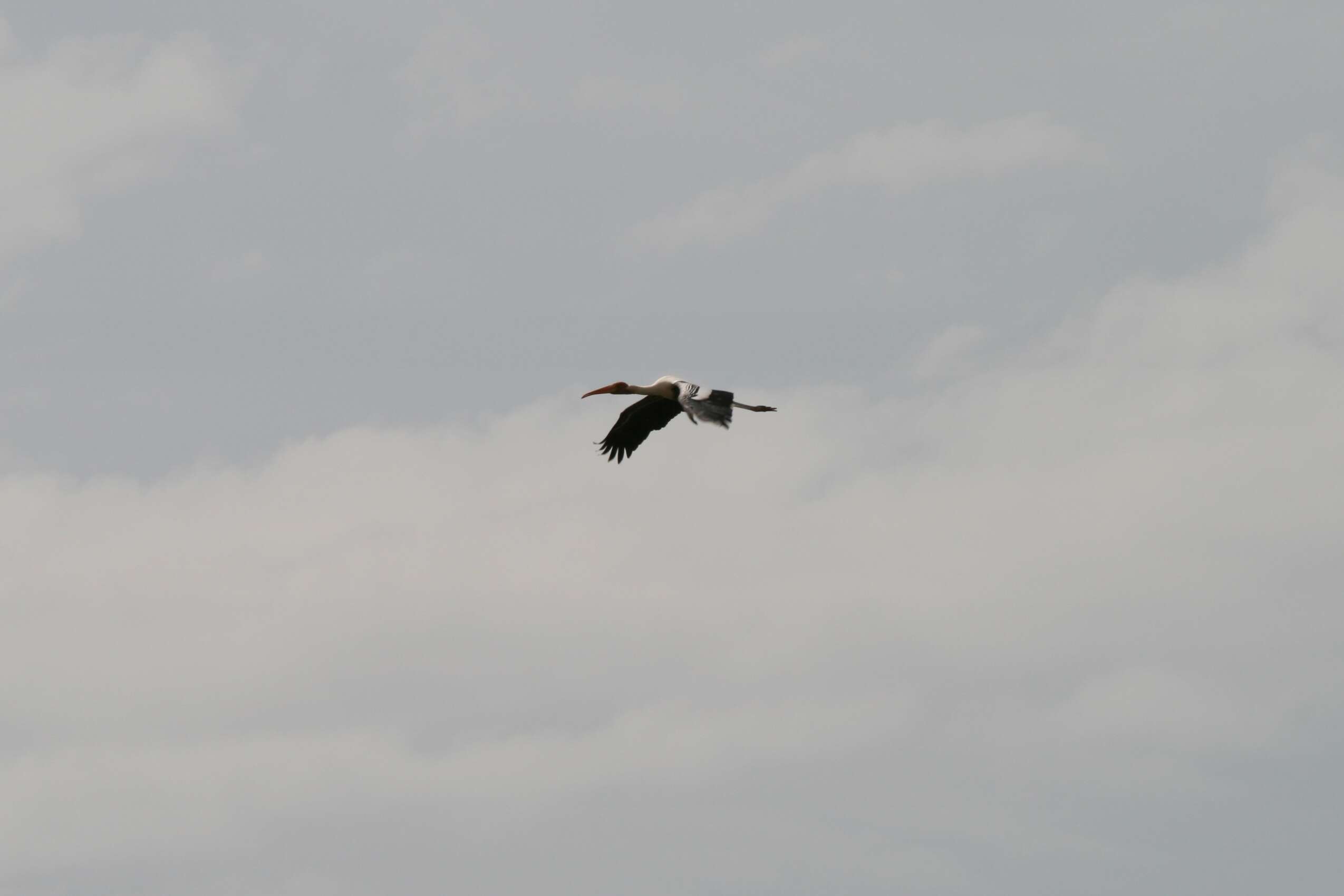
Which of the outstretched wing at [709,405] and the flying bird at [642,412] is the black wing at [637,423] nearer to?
the flying bird at [642,412]

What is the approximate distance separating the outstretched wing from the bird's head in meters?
8.18

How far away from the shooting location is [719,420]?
137 ft

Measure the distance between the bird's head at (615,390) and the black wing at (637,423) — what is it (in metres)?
1.19

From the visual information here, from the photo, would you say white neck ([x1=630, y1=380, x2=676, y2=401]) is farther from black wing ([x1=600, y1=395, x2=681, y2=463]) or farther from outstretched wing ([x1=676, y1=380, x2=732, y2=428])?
outstretched wing ([x1=676, y1=380, x2=732, y2=428])

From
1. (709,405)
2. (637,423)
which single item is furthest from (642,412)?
(709,405)

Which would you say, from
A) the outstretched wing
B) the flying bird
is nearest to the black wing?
the flying bird

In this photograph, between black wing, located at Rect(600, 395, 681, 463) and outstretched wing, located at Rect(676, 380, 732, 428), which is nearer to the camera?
outstretched wing, located at Rect(676, 380, 732, 428)

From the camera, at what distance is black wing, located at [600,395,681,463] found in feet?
170

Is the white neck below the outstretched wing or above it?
above

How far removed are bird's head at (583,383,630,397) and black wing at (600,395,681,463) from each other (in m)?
1.19

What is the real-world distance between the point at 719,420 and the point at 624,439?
10.9m

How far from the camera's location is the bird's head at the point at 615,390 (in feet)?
175

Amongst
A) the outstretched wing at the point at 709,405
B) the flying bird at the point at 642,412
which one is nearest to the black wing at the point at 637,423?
the flying bird at the point at 642,412

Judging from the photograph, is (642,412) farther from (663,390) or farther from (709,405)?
(709,405)
